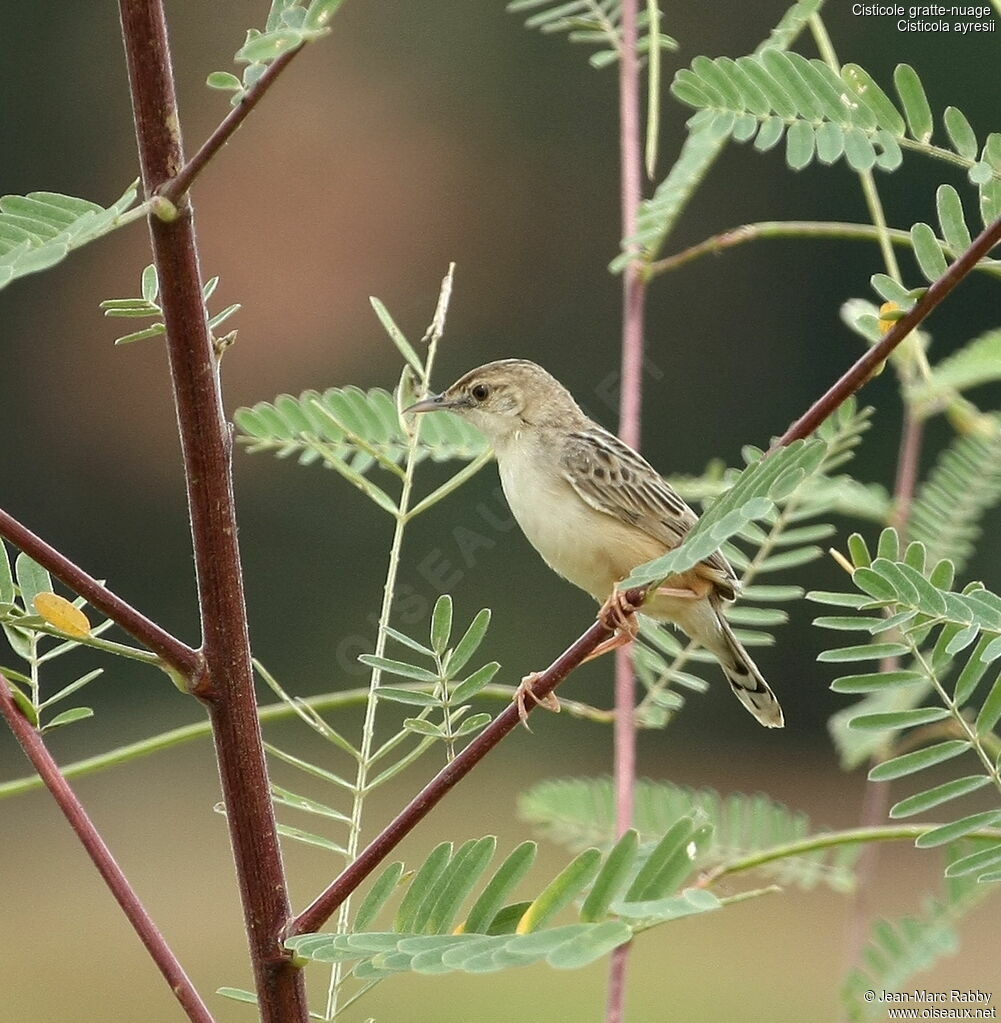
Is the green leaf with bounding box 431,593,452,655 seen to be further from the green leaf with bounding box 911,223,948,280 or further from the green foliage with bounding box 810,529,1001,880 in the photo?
the green leaf with bounding box 911,223,948,280

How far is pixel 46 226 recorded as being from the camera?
1.29 meters

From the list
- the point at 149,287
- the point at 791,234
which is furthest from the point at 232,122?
the point at 791,234

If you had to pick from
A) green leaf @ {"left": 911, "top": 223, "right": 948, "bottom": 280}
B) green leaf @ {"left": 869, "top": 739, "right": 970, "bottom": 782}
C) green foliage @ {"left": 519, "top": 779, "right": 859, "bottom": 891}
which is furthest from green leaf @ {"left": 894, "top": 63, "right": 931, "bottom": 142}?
green foliage @ {"left": 519, "top": 779, "right": 859, "bottom": 891}

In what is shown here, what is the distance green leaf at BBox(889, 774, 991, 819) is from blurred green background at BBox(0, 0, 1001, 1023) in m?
12.3

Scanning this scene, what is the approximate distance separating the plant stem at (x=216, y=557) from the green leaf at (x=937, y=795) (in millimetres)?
582

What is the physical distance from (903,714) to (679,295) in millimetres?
14858

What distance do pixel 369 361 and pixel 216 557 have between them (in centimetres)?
1479

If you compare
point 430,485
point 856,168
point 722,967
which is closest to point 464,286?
point 430,485

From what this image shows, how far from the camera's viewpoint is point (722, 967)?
1428 centimetres

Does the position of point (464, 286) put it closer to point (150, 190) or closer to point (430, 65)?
point (430, 65)

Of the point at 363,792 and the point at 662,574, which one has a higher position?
the point at 662,574

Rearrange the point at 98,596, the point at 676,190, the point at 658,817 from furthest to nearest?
the point at 658,817
the point at 676,190
the point at 98,596

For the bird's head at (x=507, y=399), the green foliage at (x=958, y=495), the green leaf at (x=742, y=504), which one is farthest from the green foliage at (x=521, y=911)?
the bird's head at (x=507, y=399)

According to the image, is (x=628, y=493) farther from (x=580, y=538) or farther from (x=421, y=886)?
(x=421, y=886)
